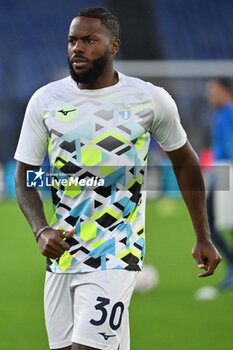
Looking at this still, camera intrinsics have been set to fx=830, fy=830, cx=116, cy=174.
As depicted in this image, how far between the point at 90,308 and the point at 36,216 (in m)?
0.43

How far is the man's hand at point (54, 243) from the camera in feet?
10.3

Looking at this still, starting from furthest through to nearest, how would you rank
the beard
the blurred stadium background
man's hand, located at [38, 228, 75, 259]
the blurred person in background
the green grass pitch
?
the blurred person in background
the blurred stadium background
the green grass pitch
the beard
man's hand, located at [38, 228, 75, 259]

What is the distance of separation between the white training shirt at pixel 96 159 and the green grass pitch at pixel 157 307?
243 centimetres

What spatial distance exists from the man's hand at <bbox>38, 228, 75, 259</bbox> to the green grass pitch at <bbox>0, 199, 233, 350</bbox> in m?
2.67

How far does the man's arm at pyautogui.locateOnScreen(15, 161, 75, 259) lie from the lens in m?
3.16

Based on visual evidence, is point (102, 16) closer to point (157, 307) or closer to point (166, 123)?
point (166, 123)

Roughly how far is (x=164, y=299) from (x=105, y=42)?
4496 millimetres

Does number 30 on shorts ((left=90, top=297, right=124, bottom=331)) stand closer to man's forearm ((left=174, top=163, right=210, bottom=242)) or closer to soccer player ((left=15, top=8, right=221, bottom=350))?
soccer player ((left=15, top=8, right=221, bottom=350))

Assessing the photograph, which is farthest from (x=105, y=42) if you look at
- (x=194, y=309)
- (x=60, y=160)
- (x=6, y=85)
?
(x=6, y=85)

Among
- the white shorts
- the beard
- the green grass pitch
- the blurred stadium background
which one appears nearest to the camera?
the white shorts

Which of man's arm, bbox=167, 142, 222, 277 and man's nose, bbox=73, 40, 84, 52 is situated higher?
man's nose, bbox=73, 40, 84, 52

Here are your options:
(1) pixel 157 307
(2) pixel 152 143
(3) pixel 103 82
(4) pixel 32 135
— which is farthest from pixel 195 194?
(2) pixel 152 143

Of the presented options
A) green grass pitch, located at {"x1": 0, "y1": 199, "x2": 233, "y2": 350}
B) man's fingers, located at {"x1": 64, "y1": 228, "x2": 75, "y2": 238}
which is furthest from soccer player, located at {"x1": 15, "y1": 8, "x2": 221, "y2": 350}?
green grass pitch, located at {"x1": 0, "y1": 199, "x2": 233, "y2": 350}

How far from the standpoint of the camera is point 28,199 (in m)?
3.43
